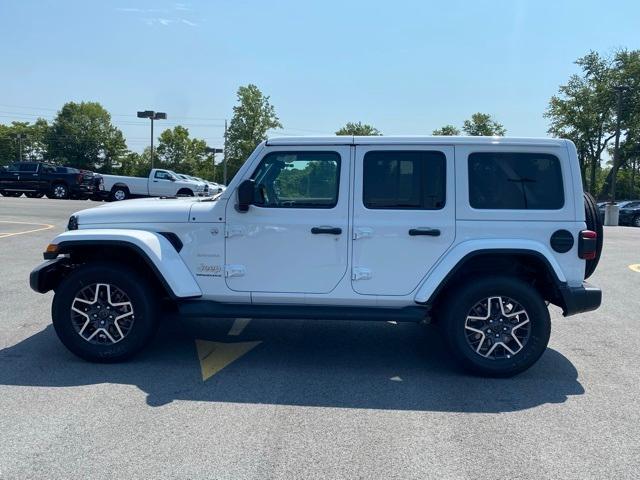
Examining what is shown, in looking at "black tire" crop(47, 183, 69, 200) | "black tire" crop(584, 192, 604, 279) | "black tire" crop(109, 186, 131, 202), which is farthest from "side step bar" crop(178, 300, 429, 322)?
"black tire" crop(47, 183, 69, 200)

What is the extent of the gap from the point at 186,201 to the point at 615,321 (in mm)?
5280

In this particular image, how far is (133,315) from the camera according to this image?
5168 millimetres

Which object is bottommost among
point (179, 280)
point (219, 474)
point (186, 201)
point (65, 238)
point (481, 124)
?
point (219, 474)

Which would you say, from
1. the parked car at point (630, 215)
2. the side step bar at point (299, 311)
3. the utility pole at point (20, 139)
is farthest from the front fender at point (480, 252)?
the utility pole at point (20, 139)

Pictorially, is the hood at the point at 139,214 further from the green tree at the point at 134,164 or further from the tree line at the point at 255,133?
the green tree at the point at 134,164

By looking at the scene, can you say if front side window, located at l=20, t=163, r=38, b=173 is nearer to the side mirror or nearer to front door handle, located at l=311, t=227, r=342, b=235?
the side mirror

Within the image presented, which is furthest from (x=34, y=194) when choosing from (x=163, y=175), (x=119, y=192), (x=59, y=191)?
(x=163, y=175)

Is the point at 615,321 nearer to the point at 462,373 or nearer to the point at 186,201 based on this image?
the point at 462,373

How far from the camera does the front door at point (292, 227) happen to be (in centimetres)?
510

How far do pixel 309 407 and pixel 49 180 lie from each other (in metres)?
31.8

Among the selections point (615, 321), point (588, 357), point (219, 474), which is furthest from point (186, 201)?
point (615, 321)

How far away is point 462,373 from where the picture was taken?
516 cm

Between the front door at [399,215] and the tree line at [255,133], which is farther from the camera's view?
the tree line at [255,133]

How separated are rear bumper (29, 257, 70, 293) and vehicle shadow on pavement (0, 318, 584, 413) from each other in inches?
25.6
